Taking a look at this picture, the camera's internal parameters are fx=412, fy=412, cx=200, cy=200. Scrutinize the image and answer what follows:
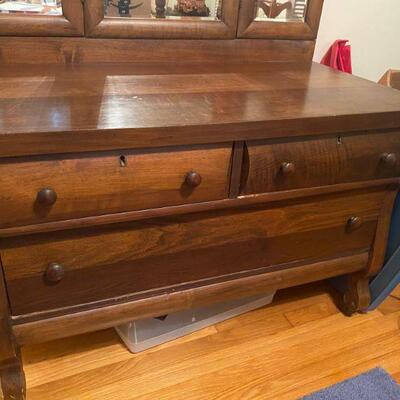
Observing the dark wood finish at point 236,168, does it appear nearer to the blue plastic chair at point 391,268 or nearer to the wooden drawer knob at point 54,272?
the wooden drawer knob at point 54,272

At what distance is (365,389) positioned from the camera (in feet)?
3.53

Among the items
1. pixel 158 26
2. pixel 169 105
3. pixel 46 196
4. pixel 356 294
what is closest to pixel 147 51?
pixel 158 26

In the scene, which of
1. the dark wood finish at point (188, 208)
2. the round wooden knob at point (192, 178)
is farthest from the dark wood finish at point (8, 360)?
the round wooden knob at point (192, 178)

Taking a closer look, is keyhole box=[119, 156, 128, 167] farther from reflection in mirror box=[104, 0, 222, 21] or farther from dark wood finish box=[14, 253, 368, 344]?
reflection in mirror box=[104, 0, 222, 21]

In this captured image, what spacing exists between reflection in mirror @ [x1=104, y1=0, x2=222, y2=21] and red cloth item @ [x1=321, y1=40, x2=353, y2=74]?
51cm

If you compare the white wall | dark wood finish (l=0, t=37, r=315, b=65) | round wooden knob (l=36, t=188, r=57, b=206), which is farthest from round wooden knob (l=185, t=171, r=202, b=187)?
the white wall

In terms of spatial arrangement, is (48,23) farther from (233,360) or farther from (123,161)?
(233,360)

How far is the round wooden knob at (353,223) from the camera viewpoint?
107 centimetres

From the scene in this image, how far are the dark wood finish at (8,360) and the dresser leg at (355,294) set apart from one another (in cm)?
94

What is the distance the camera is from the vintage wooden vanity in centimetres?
74

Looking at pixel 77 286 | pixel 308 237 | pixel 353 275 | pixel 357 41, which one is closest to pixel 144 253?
pixel 77 286

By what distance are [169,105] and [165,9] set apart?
0.42 meters

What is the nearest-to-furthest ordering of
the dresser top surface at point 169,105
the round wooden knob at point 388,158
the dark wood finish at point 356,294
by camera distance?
the dresser top surface at point 169,105 → the round wooden knob at point 388,158 → the dark wood finish at point 356,294

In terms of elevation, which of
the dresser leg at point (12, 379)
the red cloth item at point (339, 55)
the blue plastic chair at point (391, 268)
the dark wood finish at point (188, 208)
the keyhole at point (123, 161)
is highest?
the red cloth item at point (339, 55)
